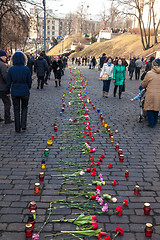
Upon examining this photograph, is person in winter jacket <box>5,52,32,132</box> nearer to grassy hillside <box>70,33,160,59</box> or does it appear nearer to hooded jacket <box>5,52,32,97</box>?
hooded jacket <box>5,52,32,97</box>

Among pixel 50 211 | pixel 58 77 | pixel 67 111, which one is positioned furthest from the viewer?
pixel 58 77

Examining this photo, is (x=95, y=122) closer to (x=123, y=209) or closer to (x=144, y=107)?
(x=144, y=107)

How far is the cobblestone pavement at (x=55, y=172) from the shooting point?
3.49 meters

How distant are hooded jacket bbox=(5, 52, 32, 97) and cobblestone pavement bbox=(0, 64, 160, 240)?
1141mm

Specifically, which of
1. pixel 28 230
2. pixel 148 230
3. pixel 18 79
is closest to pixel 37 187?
pixel 28 230

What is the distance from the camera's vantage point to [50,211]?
3740mm

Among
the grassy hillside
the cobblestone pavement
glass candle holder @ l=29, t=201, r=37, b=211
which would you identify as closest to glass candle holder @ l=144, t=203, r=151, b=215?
the cobblestone pavement

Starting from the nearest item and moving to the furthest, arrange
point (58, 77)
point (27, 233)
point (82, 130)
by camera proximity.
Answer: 1. point (27, 233)
2. point (82, 130)
3. point (58, 77)

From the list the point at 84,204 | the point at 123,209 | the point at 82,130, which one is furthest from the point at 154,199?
the point at 82,130

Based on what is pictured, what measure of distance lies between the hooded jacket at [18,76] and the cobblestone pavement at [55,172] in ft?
Answer: 3.74

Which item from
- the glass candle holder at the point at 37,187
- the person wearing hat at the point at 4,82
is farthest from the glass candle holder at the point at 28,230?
the person wearing hat at the point at 4,82

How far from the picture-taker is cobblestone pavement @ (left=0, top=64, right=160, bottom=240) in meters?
3.49

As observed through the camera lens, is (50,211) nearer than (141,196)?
Yes

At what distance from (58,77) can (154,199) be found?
13.7 metres
